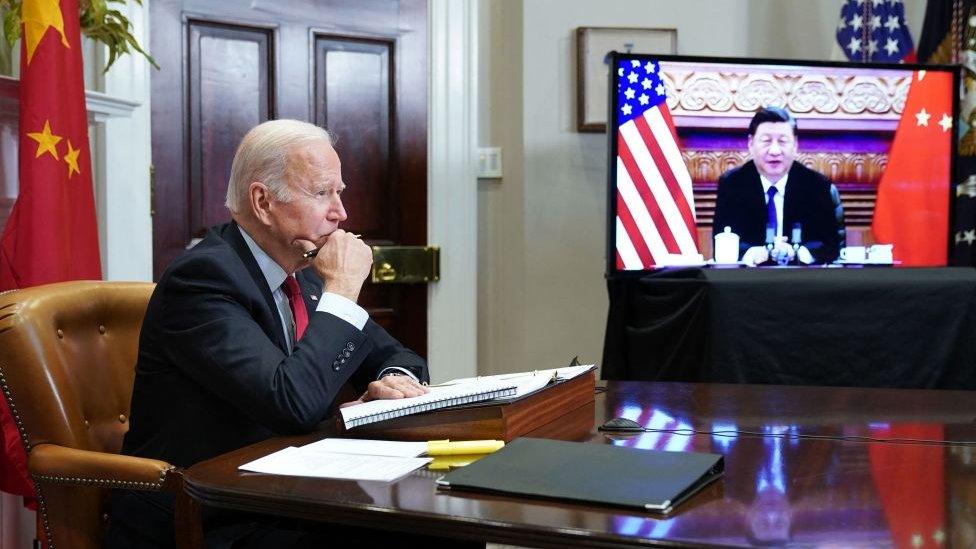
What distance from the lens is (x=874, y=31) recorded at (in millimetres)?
4121

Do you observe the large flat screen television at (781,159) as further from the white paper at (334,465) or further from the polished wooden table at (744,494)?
the white paper at (334,465)

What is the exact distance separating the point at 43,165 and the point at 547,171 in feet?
6.53

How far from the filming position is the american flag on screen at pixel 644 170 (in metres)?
3.59

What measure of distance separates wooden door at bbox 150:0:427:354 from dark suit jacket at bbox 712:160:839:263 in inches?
47.3

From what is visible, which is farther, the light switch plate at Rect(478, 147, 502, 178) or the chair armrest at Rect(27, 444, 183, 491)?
the light switch plate at Rect(478, 147, 502, 178)

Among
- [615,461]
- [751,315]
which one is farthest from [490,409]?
[751,315]

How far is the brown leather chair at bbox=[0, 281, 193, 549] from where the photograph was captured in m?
1.65

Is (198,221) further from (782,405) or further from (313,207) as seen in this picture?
(782,405)

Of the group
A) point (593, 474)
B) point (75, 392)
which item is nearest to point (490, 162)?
point (75, 392)

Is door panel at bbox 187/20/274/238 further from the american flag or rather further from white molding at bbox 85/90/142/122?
the american flag

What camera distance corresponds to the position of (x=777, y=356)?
3430mm

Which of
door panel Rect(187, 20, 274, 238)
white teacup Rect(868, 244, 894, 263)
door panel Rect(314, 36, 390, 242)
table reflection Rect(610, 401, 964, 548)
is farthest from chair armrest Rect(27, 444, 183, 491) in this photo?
white teacup Rect(868, 244, 894, 263)

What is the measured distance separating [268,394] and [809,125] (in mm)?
2694

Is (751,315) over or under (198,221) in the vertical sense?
under
